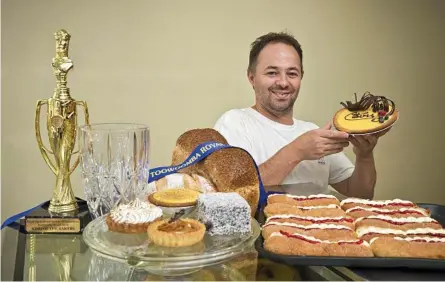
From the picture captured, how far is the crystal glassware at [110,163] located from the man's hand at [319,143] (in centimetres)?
86

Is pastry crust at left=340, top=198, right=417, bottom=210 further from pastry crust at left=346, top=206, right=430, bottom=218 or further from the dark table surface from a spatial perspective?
the dark table surface

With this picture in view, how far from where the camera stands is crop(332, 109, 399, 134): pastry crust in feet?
5.00

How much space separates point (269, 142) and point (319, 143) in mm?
561

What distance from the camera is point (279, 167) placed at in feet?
6.80

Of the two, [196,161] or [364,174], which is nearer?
[196,161]

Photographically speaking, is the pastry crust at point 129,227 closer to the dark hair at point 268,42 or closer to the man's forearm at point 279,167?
the man's forearm at point 279,167

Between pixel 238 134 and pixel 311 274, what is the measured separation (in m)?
1.57

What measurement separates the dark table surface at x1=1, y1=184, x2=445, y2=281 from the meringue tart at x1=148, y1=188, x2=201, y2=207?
7.5 inches

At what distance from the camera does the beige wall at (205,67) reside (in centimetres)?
267

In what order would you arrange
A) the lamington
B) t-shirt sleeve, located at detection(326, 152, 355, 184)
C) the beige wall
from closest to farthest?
1. the lamington
2. t-shirt sleeve, located at detection(326, 152, 355, 184)
3. the beige wall

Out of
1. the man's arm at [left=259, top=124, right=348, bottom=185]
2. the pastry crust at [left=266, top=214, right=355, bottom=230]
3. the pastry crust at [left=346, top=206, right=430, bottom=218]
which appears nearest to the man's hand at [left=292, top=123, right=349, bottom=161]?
the man's arm at [left=259, top=124, right=348, bottom=185]

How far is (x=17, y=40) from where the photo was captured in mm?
2623

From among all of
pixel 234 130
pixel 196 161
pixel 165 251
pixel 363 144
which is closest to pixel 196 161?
pixel 196 161

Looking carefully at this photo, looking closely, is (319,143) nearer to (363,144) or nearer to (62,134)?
(363,144)
